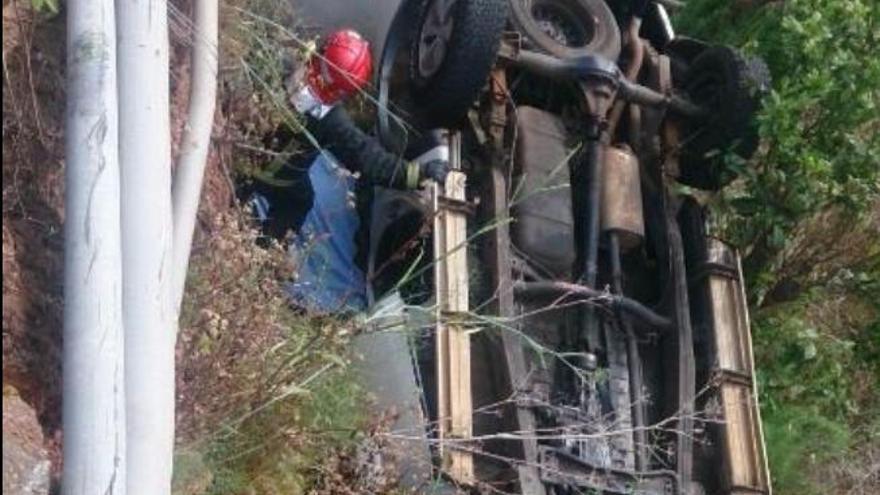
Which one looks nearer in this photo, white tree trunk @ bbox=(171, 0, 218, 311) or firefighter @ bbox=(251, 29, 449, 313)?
white tree trunk @ bbox=(171, 0, 218, 311)

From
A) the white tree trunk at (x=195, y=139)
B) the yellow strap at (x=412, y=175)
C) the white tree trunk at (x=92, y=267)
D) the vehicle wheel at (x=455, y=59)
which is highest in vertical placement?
the vehicle wheel at (x=455, y=59)

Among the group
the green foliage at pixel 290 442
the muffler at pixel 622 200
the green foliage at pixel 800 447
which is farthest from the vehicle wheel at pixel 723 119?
the green foliage at pixel 290 442

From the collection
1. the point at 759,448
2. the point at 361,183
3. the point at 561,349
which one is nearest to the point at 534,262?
the point at 561,349

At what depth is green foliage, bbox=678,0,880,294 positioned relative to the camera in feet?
26.3

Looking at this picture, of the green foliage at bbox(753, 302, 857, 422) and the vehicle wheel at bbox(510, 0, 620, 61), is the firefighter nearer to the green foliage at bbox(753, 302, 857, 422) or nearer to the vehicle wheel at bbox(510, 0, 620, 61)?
the vehicle wheel at bbox(510, 0, 620, 61)

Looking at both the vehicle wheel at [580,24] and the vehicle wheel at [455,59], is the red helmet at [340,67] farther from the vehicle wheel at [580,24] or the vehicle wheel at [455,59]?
the vehicle wheel at [580,24]

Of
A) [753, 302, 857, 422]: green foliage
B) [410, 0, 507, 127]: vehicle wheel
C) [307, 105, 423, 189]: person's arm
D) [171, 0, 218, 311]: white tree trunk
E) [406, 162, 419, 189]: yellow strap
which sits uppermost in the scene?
[410, 0, 507, 127]: vehicle wheel

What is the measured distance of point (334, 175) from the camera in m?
7.23

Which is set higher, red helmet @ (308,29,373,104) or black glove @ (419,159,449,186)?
red helmet @ (308,29,373,104)

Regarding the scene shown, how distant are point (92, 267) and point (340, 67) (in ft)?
11.2

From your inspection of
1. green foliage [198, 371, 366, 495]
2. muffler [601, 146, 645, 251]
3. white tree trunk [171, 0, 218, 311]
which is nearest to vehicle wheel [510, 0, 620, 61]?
muffler [601, 146, 645, 251]

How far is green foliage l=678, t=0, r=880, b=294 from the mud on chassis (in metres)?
0.25

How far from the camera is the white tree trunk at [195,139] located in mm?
4561

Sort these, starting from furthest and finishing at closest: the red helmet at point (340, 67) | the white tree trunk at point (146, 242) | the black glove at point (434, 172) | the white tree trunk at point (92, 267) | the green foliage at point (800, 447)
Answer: the green foliage at point (800, 447)
the red helmet at point (340, 67)
the black glove at point (434, 172)
the white tree trunk at point (146, 242)
the white tree trunk at point (92, 267)
